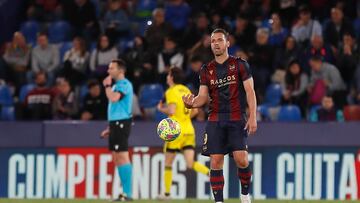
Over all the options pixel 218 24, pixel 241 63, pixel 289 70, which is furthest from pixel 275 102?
pixel 241 63

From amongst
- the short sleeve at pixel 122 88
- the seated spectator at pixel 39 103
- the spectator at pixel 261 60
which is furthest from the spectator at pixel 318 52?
the short sleeve at pixel 122 88

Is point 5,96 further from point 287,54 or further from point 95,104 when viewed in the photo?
point 287,54

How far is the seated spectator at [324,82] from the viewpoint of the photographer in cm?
1975

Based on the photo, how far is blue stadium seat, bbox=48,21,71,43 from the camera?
75.9ft

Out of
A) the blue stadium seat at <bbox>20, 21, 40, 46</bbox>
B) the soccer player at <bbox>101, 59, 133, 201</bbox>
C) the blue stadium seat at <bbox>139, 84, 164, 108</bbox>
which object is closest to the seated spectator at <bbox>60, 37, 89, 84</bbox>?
the blue stadium seat at <bbox>139, 84, 164, 108</bbox>

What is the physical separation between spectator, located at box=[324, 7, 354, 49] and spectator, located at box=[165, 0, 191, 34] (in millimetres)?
3122

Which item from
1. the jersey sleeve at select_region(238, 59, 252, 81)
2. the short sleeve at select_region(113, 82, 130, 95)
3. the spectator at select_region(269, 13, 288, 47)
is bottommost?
the short sleeve at select_region(113, 82, 130, 95)

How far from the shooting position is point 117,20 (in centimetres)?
2308

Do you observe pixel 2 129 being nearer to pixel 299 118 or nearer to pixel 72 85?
pixel 72 85

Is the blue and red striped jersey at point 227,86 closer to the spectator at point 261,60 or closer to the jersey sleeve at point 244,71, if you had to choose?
the jersey sleeve at point 244,71

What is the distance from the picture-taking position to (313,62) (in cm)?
2005

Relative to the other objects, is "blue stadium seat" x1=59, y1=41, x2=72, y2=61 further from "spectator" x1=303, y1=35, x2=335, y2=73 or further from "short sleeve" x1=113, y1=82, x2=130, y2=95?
"short sleeve" x1=113, y1=82, x2=130, y2=95

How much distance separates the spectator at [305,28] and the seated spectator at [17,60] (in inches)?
218

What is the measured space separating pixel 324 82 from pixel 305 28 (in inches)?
69.9
